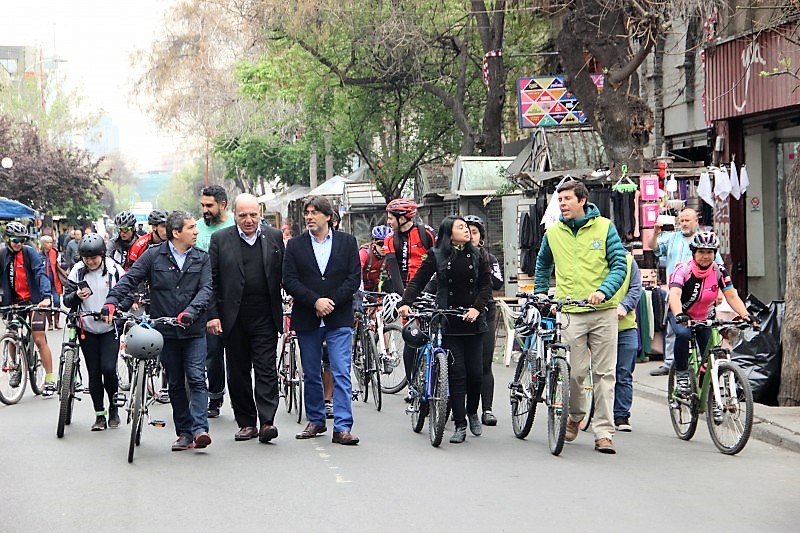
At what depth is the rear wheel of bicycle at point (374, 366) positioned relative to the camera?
457 inches

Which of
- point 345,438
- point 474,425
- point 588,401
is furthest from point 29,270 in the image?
point 588,401

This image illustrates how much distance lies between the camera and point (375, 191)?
36.2 metres

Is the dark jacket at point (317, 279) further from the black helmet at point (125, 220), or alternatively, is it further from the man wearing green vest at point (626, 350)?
the black helmet at point (125, 220)

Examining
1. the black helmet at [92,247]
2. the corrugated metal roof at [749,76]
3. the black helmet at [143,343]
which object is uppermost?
the corrugated metal roof at [749,76]

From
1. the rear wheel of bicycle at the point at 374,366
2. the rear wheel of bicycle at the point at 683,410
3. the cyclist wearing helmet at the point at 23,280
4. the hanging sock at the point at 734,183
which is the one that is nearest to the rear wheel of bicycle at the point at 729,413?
the rear wheel of bicycle at the point at 683,410


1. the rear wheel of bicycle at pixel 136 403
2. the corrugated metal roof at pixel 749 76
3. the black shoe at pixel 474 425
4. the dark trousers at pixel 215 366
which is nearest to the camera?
the rear wheel of bicycle at pixel 136 403

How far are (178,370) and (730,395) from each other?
4.30 metres

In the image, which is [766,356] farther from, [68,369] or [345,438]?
[68,369]

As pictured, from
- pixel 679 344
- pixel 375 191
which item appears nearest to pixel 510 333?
pixel 679 344

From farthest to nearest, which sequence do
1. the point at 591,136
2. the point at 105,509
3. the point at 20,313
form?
1. the point at 591,136
2. the point at 20,313
3. the point at 105,509

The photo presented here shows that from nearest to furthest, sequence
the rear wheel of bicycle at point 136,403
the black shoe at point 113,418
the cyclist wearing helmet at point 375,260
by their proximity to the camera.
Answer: the rear wheel of bicycle at point 136,403 < the black shoe at point 113,418 < the cyclist wearing helmet at point 375,260

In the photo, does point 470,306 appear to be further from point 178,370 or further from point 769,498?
point 769,498

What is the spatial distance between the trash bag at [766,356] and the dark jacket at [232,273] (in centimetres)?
505

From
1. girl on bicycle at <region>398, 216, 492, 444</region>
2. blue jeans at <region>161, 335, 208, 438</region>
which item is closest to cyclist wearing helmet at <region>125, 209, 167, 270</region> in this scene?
blue jeans at <region>161, 335, 208, 438</region>
